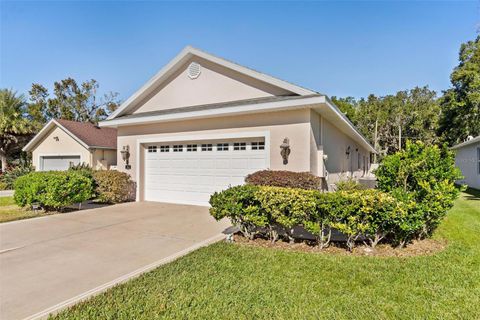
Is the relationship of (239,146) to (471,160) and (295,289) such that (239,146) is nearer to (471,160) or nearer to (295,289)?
(295,289)

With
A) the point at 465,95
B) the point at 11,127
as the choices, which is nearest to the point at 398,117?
the point at 465,95

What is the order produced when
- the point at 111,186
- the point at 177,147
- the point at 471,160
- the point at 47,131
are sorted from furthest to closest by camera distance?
the point at 471,160 → the point at 47,131 → the point at 177,147 → the point at 111,186

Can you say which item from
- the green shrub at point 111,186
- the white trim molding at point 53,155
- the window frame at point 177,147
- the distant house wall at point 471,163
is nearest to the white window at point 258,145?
the window frame at point 177,147

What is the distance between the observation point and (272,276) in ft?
13.6

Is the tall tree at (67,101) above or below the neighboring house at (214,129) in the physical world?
above

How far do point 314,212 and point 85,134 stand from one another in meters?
16.3

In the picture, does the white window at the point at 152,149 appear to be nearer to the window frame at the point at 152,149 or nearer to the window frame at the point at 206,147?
the window frame at the point at 152,149

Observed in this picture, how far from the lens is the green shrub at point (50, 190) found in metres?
8.80

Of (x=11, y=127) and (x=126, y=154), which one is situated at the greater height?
(x=11, y=127)

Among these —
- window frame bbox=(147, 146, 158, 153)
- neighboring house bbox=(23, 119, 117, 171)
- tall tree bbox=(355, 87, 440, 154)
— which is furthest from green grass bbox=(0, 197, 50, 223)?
tall tree bbox=(355, 87, 440, 154)

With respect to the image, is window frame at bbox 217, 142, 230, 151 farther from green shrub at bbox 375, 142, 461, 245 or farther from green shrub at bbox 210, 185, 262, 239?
green shrub at bbox 375, 142, 461, 245

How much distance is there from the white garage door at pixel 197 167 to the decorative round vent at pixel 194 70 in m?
2.49

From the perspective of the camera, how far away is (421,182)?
227 inches

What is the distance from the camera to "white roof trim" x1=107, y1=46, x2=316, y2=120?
8.55 metres
